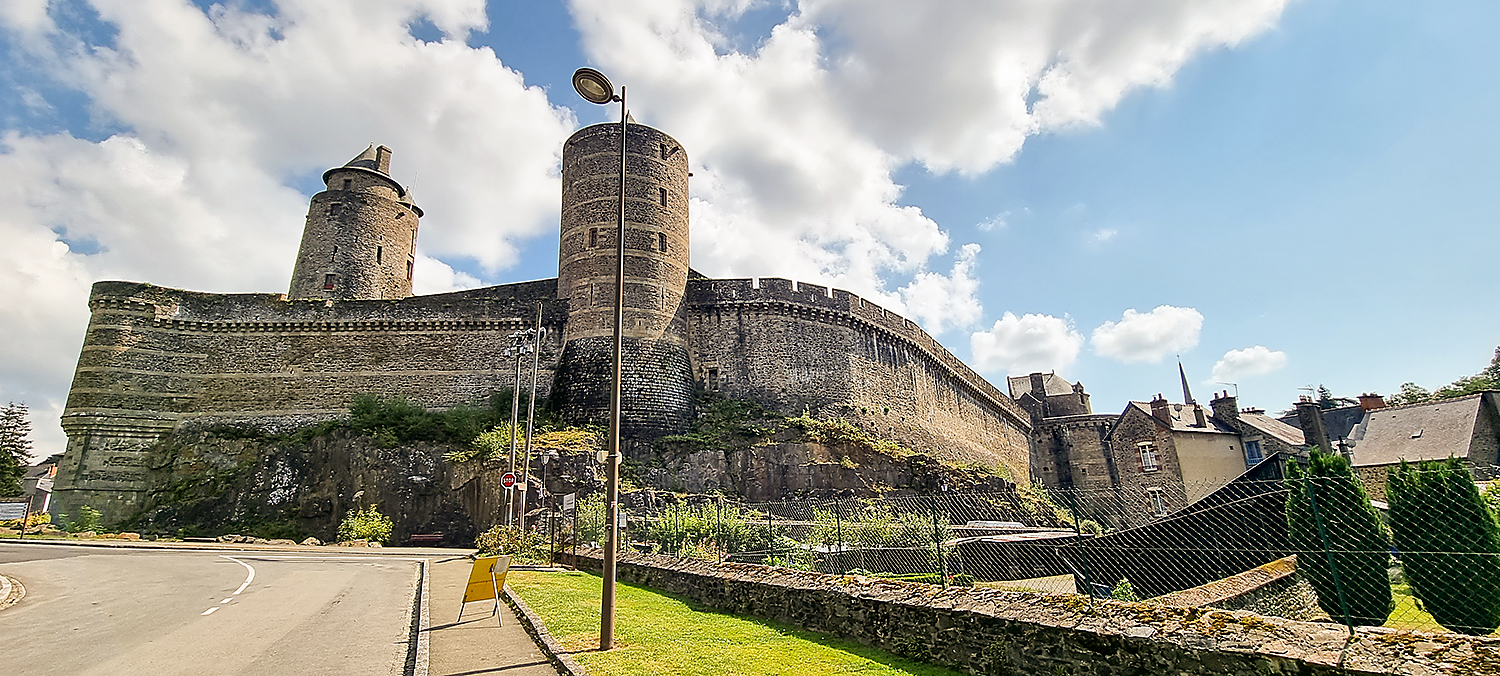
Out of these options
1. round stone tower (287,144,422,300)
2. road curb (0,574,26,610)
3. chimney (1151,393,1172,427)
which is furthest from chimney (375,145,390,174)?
chimney (1151,393,1172,427)

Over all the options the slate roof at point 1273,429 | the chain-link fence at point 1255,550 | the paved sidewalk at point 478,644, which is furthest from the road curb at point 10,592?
the slate roof at point 1273,429

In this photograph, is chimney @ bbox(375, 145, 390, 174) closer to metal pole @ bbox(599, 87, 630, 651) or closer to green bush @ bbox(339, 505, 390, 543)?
green bush @ bbox(339, 505, 390, 543)

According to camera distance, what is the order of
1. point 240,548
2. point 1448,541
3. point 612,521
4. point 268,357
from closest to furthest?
point 1448,541 < point 612,521 < point 240,548 < point 268,357

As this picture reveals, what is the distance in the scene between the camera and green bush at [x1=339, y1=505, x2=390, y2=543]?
23.9 metres

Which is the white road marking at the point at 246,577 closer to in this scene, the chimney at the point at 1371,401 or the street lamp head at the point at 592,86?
the street lamp head at the point at 592,86

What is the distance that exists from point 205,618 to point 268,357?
89.8 ft

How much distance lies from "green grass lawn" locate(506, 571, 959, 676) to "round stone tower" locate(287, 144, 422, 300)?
105ft

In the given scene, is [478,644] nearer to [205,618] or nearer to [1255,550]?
[205,618]

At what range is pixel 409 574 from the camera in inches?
556

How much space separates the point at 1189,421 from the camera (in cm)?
4159

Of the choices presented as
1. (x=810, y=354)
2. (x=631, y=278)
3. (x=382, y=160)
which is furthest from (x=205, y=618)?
(x=382, y=160)

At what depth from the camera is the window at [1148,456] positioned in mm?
40469

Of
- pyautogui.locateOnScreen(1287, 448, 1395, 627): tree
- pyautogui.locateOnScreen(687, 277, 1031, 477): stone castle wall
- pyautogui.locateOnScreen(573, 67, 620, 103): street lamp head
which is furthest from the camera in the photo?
pyautogui.locateOnScreen(687, 277, 1031, 477): stone castle wall

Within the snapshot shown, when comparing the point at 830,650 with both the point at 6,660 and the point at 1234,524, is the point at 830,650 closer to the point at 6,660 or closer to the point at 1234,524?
the point at 1234,524
